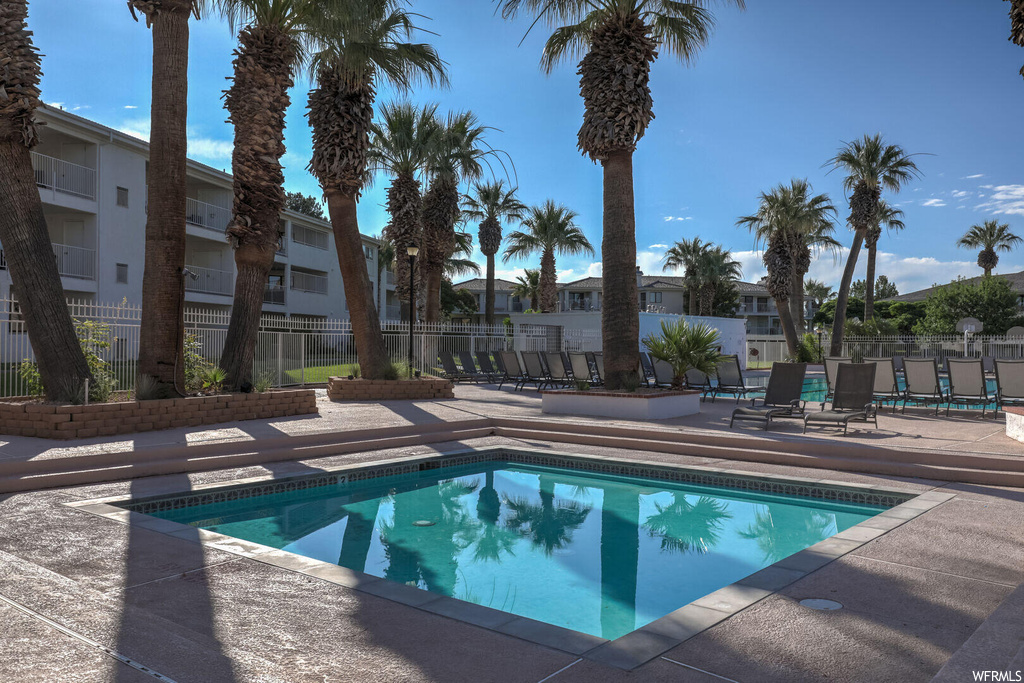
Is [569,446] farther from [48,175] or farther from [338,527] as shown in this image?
[48,175]

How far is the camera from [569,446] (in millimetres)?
10266

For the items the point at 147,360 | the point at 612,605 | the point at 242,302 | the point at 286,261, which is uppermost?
the point at 286,261

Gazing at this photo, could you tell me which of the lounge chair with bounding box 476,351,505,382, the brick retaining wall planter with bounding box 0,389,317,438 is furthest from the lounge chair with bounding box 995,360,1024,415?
the brick retaining wall planter with bounding box 0,389,317,438

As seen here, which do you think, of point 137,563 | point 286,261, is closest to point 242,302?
point 137,563

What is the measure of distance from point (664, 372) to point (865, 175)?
25644 mm

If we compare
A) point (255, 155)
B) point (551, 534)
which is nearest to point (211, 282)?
point (255, 155)

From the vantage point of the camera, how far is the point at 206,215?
98.4 feet

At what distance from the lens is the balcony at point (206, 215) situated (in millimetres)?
29469

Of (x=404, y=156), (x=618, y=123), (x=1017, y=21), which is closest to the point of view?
(x=1017, y=21)

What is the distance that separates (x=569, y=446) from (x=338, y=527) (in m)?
4.54

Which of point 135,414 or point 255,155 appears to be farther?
point 255,155

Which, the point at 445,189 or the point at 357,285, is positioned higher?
the point at 445,189

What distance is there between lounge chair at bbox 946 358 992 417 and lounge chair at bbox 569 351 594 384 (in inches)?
275

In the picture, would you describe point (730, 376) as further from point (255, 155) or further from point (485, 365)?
point (255, 155)
